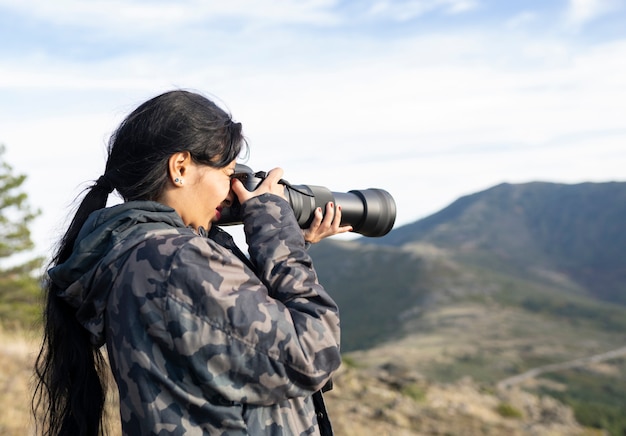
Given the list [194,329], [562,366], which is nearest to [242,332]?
[194,329]

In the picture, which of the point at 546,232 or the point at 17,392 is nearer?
the point at 17,392

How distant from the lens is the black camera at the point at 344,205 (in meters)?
1.93

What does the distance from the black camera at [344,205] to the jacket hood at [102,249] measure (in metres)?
0.31

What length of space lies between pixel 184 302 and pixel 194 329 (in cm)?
6

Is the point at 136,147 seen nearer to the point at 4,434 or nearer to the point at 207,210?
the point at 207,210

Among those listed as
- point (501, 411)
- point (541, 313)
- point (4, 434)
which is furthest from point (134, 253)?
point (541, 313)

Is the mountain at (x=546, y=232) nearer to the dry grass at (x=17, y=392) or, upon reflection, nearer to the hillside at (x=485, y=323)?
the hillside at (x=485, y=323)

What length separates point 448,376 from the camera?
114 feet

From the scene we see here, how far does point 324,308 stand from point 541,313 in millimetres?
65871

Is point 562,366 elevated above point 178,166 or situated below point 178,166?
below

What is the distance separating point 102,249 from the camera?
1568 millimetres

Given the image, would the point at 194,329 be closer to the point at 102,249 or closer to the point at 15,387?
the point at 102,249

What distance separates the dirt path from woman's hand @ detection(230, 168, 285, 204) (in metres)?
36.4

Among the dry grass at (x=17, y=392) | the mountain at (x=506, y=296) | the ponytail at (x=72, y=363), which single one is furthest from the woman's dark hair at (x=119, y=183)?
the mountain at (x=506, y=296)
